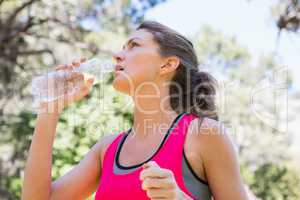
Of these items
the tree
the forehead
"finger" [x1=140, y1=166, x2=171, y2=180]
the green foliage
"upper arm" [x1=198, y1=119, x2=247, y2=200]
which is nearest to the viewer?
"finger" [x1=140, y1=166, x2=171, y2=180]

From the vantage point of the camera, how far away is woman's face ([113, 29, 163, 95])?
6.72 feet

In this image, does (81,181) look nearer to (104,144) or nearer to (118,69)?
(104,144)

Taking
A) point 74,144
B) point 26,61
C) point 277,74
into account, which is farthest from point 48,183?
point 26,61

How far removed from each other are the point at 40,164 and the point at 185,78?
71 cm

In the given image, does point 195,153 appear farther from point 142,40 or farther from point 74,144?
point 74,144

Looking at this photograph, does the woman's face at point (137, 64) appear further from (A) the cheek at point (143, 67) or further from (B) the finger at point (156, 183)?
(B) the finger at point (156, 183)

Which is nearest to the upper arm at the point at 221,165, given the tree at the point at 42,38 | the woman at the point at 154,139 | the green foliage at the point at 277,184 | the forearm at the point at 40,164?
the woman at the point at 154,139

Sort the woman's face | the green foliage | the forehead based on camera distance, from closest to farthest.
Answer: the woman's face
the forehead
the green foliage

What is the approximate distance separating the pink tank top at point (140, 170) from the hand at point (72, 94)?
0.34 meters

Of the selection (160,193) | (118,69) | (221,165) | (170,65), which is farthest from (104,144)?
(160,193)

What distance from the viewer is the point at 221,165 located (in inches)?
69.2

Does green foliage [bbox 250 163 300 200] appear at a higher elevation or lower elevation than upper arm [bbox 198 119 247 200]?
lower

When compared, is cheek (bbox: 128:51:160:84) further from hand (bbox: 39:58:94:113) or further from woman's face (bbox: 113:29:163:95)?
hand (bbox: 39:58:94:113)

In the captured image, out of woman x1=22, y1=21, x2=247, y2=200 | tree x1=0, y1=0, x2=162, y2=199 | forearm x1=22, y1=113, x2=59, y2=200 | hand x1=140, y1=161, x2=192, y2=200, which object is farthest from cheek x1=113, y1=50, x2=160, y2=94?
tree x1=0, y1=0, x2=162, y2=199
